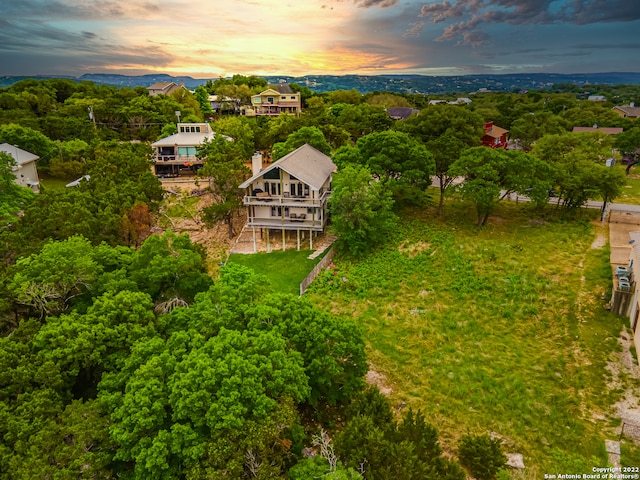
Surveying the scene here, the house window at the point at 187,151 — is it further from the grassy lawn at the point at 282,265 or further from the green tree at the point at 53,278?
the green tree at the point at 53,278

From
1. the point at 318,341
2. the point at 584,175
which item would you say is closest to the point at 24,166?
the point at 318,341

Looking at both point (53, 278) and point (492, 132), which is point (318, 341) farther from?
point (492, 132)

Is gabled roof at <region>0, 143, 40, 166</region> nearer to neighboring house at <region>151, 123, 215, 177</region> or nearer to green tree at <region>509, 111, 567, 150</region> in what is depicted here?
neighboring house at <region>151, 123, 215, 177</region>

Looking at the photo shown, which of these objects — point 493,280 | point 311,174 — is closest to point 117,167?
point 311,174

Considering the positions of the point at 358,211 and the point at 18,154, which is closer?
the point at 358,211

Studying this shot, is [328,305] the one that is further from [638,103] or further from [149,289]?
[638,103]

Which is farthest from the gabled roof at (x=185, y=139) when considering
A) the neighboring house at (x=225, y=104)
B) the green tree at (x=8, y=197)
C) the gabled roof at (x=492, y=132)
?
the gabled roof at (x=492, y=132)
